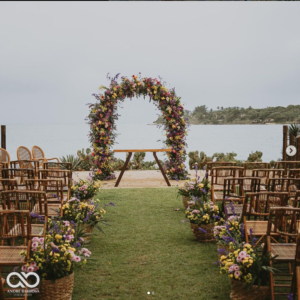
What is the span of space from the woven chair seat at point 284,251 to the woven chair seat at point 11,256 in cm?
195

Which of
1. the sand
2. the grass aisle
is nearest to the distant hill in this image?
the sand

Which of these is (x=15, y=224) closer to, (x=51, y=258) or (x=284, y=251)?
(x=51, y=258)

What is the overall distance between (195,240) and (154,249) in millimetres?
648

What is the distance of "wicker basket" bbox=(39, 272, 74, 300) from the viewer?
2986 mm

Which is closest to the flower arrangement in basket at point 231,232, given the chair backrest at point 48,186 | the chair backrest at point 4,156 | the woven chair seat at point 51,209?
the chair backrest at point 48,186

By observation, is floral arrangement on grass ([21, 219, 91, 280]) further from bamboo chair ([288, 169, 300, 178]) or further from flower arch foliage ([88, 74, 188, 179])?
flower arch foliage ([88, 74, 188, 179])

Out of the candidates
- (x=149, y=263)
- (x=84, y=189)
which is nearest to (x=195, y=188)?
(x=84, y=189)

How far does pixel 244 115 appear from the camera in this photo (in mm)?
13305

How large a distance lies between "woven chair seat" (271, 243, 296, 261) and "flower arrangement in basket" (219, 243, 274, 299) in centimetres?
9

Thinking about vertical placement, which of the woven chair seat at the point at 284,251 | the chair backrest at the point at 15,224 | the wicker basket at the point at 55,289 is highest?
the chair backrest at the point at 15,224

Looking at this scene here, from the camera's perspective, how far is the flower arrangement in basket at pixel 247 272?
2902mm

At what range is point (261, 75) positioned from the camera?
35031 millimetres

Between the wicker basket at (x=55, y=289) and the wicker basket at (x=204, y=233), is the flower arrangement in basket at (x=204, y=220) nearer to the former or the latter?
the wicker basket at (x=204, y=233)

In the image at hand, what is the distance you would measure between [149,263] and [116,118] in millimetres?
7035
